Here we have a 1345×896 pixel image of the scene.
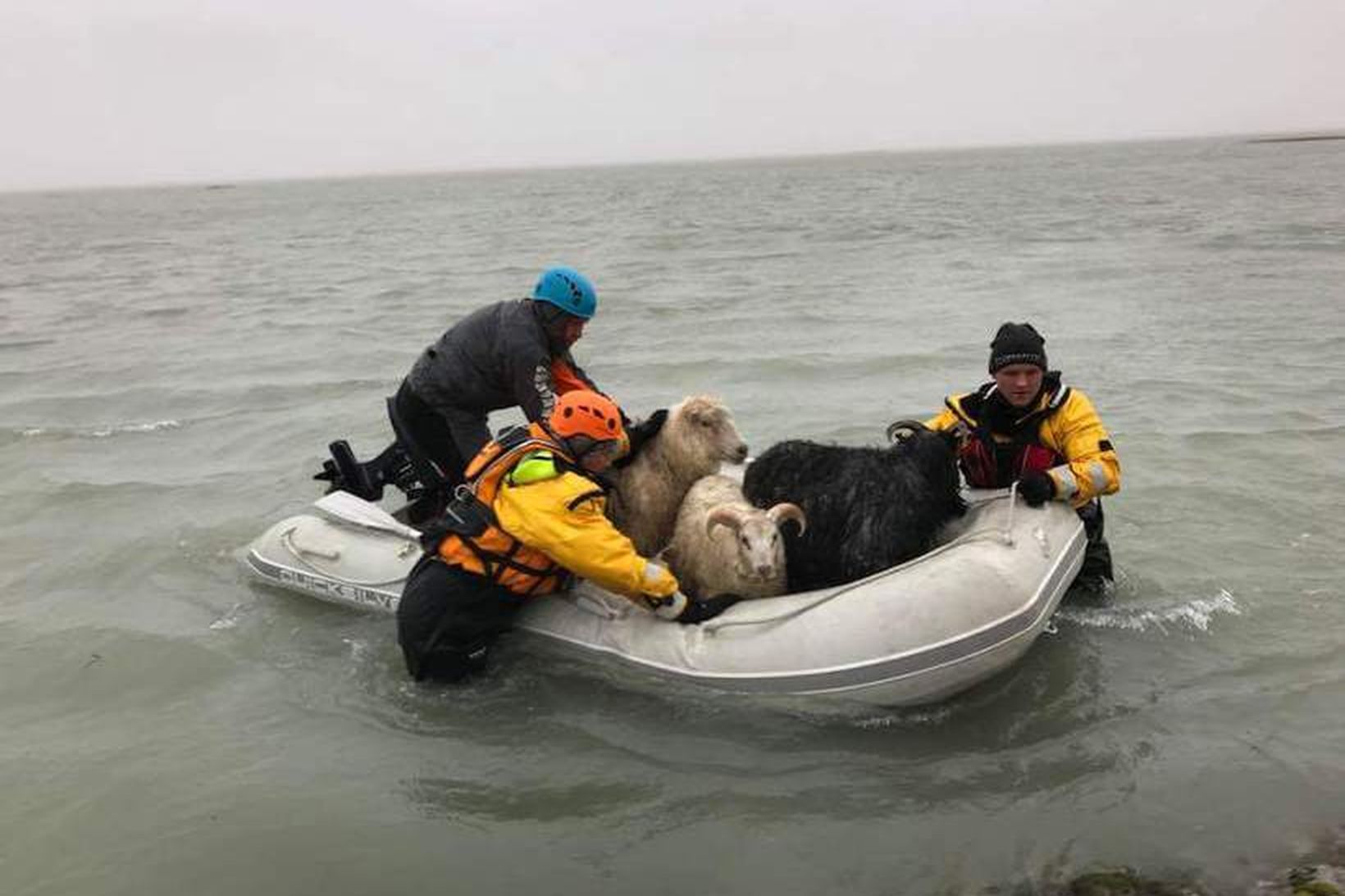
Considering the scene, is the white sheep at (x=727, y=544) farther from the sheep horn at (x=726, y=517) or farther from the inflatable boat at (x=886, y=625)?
the inflatable boat at (x=886, y=625)

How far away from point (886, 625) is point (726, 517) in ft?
3.27

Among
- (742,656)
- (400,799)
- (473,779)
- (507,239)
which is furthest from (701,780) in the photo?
(507,239)

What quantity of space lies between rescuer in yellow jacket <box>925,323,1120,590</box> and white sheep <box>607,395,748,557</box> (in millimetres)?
1439

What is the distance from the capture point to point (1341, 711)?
5.55 meters

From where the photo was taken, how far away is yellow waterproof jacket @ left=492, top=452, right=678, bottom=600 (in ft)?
17.4

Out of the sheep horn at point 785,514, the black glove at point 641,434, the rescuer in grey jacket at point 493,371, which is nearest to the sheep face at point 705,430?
the black glove at point 641,434

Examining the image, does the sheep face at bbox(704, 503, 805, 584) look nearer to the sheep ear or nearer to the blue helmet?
the sheep ear

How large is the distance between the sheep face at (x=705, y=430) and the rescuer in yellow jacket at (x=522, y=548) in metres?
0.37

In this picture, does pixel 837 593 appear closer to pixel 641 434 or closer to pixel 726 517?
pixel 726 517

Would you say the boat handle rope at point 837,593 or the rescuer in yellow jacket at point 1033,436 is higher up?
the rescuer in yellow jacket at point 1033,436

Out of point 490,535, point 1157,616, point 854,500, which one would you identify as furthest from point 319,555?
point 1157,616

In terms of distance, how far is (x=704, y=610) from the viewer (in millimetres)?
5594

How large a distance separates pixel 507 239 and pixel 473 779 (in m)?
37.1

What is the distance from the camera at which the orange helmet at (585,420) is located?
549 cm
